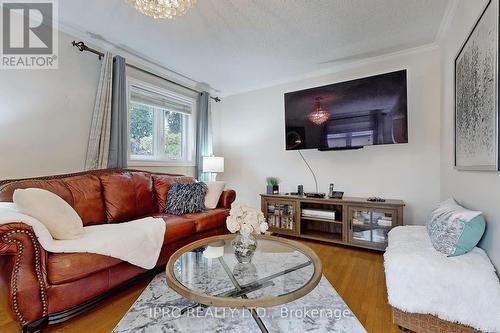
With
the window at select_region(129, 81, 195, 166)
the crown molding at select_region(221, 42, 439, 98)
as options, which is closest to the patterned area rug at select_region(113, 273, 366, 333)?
the window at select_region(129, 81, 195, 166)

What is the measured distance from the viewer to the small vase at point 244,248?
1.45 meters

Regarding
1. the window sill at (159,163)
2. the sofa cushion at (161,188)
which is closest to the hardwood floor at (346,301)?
the sofa cushion at (161,188)

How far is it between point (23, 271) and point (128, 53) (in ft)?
8.14

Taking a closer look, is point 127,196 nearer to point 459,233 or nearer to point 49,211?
point 49,211

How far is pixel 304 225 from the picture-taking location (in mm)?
3189

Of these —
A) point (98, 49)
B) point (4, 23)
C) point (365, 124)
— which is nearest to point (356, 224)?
point (365, 124)

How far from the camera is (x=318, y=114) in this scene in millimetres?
2980

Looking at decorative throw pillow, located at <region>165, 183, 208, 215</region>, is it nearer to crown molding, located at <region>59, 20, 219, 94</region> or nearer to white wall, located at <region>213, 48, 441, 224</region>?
white wall, located at <region>213, 48, 441, 224</region>

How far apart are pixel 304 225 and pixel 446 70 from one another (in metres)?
2.31

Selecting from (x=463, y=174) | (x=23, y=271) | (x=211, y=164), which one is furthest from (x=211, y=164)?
(x=463, y=174)

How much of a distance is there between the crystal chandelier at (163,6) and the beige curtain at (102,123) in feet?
3.87

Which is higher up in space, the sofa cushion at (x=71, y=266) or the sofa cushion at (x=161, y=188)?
the sofa cushion at (x=161, y=188)

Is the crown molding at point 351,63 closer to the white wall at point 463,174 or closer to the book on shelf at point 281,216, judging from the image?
the white wall at point 463,174

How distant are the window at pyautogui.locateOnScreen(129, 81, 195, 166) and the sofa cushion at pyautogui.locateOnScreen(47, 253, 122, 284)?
1648mm
